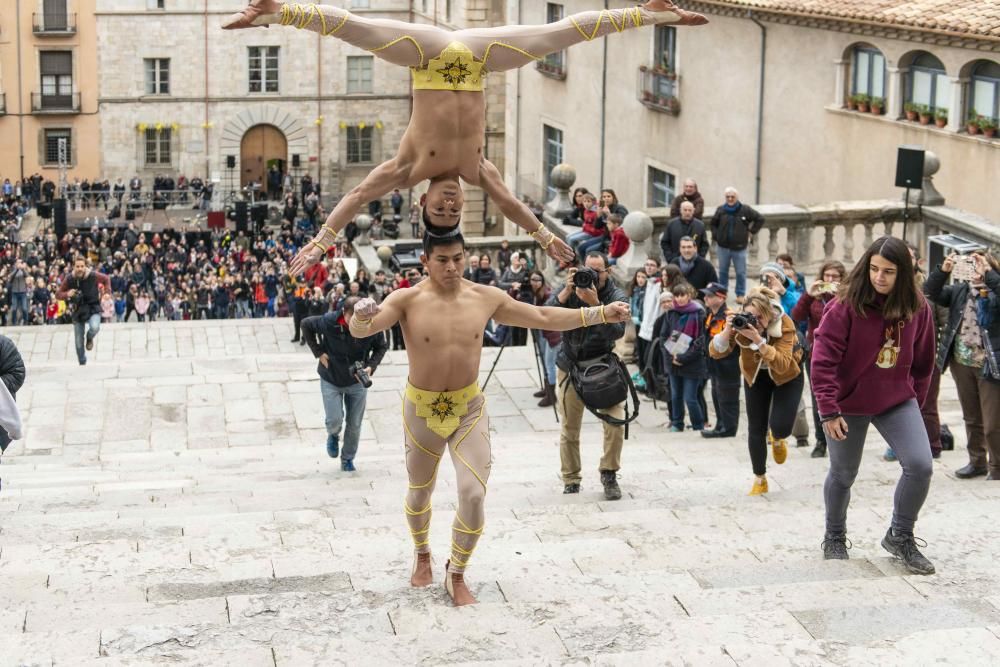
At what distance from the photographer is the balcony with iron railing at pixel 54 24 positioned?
53.4 metres

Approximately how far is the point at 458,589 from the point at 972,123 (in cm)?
1499

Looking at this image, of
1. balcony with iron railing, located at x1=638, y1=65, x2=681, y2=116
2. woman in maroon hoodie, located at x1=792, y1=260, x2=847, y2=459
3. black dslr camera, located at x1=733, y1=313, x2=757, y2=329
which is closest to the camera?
black dslr camera, located at x1=733, y1=313, x2=757, y2=329

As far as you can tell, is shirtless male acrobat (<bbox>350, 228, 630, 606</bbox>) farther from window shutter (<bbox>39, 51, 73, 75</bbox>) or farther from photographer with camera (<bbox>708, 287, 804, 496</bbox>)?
window shutter (<bbox>39, 51, 73, 75</bbox>)

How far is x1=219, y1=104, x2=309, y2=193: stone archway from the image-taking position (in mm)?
56250

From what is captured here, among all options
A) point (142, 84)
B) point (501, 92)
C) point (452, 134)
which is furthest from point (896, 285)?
point (142, 84)

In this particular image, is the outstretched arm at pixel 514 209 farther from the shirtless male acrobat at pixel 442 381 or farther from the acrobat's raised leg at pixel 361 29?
the acrobat's raised leg at pixel 361 29

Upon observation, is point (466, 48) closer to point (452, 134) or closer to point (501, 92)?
point (452, 134)

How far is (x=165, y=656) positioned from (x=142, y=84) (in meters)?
50.9

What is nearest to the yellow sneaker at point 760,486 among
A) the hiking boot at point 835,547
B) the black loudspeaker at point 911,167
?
the hiking boot at point 835,547

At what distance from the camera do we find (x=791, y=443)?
12.6m

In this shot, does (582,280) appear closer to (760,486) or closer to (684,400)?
(760,486)

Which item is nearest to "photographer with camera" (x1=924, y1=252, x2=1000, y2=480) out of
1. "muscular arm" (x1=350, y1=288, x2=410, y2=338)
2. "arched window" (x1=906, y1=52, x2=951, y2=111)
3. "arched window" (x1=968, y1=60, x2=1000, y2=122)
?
"muscular arm" (x1=350, y1=288, x2=410, y2=338)

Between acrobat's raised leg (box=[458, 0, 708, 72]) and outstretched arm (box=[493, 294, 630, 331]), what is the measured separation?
1.23 meters

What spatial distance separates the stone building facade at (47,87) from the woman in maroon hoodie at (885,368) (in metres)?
49.2
